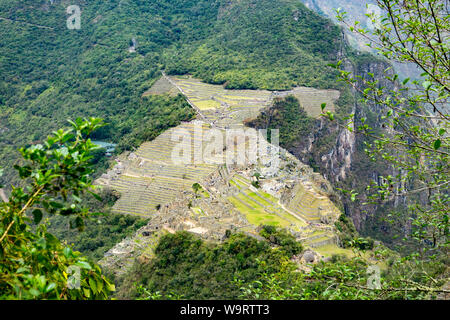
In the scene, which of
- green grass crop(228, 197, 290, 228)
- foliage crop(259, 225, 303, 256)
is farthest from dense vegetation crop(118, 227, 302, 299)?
green grass crop(228, 197, 290, 228)

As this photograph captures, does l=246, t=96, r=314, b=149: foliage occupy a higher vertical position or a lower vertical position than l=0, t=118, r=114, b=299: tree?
lower

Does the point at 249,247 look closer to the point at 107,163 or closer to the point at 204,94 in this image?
the point at 107,163

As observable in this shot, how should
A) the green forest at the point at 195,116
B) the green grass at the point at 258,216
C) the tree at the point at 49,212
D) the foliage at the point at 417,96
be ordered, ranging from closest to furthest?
the tree at the point at 49,212 → the green forest at the point at 195,116 → the foliage at the point at 417,96 → the green grass at the point at 258,216

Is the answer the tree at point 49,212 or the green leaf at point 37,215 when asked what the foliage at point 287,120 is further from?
the green leaf at point 37,215

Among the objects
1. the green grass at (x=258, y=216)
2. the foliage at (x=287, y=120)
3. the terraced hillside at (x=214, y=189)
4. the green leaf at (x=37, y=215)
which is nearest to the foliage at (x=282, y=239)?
the terraced hillside at (x=214, y=189)

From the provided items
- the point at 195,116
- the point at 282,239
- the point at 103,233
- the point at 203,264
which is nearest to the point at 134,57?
the point at 195,116

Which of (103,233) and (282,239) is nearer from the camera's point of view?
(282,239)

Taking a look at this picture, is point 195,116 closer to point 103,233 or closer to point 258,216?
point 103,233

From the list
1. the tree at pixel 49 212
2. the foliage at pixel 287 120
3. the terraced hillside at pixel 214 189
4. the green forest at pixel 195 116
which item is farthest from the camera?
the foliage at pixel 287 120

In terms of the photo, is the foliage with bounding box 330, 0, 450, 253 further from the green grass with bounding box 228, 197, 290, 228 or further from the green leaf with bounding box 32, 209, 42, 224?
the green grass with bounding box 228, 197, 290, 228
